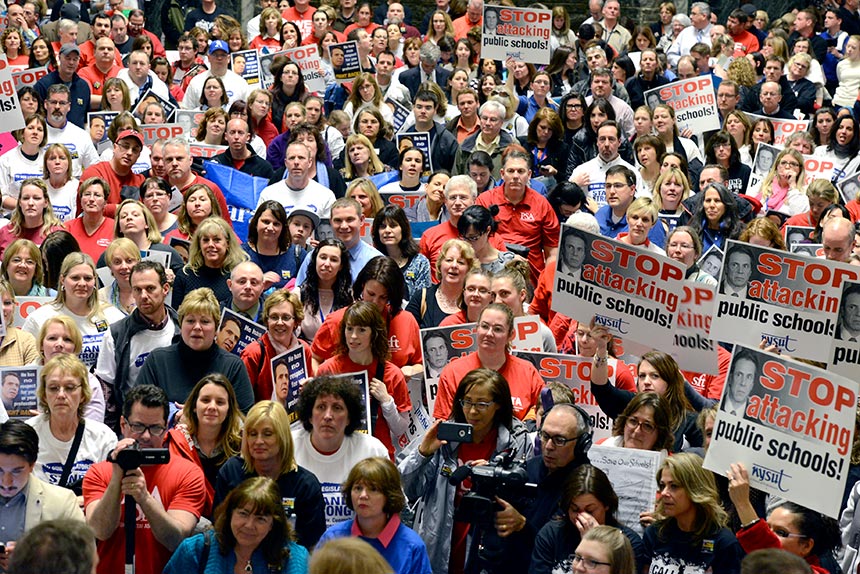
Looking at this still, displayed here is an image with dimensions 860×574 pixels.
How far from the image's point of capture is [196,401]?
8.20 m

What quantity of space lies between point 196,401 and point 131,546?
48.0 inches

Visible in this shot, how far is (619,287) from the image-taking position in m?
9.50

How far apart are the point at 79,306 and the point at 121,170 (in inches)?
156

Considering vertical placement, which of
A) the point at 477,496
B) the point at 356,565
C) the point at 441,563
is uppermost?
the point at 356,565

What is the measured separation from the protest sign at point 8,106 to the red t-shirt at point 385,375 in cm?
566

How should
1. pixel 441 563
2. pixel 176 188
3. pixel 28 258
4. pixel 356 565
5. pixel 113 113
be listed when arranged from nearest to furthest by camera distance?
pixel 356 565 → pixel 441 563 → pixel 28 258 → pixel 176 188 → pixel 113 113

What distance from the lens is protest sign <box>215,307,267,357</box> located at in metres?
9.76

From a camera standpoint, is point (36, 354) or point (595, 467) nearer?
point (595, 467)

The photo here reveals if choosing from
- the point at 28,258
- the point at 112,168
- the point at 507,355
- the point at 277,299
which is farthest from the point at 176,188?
the point at 507,355

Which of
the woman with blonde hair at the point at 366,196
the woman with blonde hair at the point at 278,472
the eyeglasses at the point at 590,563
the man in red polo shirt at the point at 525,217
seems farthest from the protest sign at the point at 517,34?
the eyeglasses at the point at 590,563

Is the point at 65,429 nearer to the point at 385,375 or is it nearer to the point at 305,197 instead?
the point at 385,375

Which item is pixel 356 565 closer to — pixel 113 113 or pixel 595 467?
pixel 595 467

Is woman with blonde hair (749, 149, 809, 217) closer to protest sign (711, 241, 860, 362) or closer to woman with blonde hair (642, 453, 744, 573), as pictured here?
protest sign (711, 241, 860, 362)

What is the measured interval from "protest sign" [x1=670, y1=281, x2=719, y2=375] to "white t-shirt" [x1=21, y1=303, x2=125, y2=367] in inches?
137
